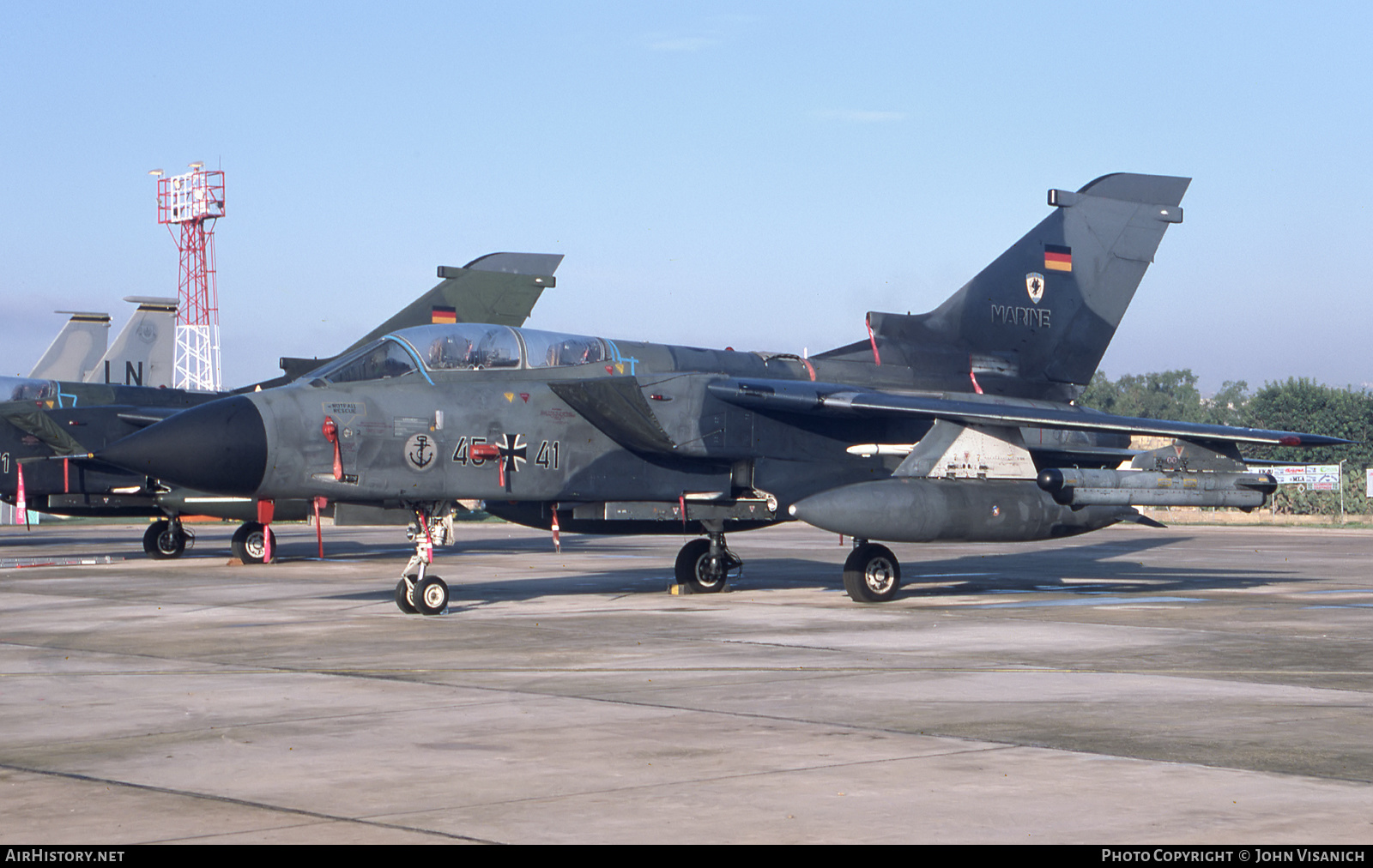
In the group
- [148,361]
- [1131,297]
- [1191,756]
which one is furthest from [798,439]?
[148,361]

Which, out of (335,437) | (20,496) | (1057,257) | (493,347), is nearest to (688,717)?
(335,437)

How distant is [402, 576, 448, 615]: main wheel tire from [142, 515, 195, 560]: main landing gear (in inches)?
516

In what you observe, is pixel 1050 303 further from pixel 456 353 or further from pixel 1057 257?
pixel 456 353

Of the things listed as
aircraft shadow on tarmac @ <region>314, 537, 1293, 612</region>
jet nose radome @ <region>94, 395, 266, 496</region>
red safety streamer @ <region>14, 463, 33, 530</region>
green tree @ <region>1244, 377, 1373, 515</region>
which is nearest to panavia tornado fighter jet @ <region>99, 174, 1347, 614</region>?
jet nose radome @ <region>94, 395, 266, 496</region>

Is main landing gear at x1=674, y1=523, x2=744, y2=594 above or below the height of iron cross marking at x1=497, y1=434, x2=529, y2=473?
below

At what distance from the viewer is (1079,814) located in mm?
5434

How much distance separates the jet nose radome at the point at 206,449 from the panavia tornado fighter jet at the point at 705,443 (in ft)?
0.06

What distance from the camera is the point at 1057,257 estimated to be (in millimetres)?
19203

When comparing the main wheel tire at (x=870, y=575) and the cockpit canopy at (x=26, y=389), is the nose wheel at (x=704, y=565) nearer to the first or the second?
the main wheel tire at (x=870, y=575)

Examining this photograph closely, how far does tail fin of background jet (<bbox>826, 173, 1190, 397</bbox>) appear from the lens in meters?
18.6

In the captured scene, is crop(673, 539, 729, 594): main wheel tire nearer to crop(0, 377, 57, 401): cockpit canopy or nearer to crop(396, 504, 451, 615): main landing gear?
crop(396, 504, 451, 615): main landing gear

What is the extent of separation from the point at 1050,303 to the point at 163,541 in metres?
16.6

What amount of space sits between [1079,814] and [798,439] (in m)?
10.9

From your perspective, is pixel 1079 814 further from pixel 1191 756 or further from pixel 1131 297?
pixel 1131 297
